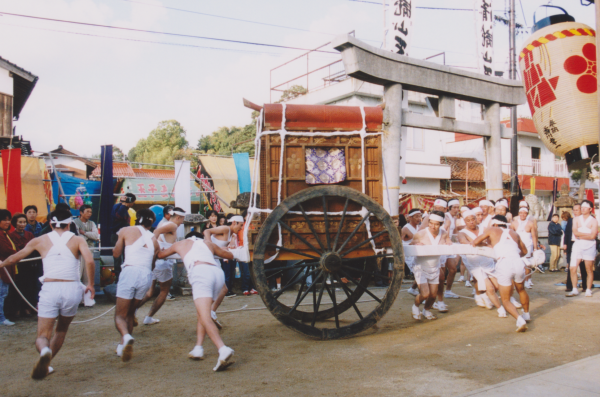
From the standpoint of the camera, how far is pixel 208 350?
5176mm

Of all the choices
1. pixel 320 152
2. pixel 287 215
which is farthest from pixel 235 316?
pixel 320 152

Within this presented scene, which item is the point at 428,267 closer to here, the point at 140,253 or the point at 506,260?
the point at 506,260

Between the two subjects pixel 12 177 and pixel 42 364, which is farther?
pixel 12 177

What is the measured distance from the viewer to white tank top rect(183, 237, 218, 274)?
4829 millimetres

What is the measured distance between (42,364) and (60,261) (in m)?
0.94

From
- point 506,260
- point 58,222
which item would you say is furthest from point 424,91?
point 58,222

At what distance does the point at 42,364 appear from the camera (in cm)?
410

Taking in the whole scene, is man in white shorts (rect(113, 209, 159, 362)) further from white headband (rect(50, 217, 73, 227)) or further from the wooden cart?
the wooden cart

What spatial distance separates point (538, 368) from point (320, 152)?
10.6 feet

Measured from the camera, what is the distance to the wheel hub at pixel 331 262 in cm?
511

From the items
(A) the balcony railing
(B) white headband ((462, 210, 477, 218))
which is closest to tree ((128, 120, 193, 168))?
(A) the balcony railing

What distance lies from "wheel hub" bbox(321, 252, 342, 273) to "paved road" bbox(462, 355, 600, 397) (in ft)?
6.43

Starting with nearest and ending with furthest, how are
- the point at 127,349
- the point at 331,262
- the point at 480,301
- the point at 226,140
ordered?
the point at 127,349 → the point at 331,262 → the point at 480,301 → the point at 226,140

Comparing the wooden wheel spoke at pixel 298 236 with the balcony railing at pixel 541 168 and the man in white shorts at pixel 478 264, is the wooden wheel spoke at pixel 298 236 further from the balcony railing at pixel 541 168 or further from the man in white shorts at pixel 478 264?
the balcony railing at pixel 541 168
